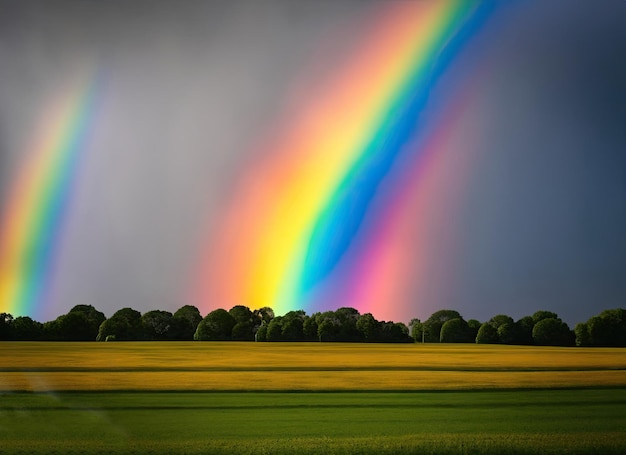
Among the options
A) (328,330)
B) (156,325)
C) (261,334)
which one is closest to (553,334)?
(328,330)

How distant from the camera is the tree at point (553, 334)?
150m

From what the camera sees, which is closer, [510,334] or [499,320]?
[510,334]

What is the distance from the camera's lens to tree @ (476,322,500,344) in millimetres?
154500

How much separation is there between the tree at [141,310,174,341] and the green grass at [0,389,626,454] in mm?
121833

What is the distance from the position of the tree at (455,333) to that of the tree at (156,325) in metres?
67.2

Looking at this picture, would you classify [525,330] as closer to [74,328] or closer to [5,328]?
[74,328]

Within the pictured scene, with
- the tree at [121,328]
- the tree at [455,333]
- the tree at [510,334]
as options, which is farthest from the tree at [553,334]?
the tree at [121,328]

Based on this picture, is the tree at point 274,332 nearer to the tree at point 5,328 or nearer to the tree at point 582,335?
the tree at point 5,328

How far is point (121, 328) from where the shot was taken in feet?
510

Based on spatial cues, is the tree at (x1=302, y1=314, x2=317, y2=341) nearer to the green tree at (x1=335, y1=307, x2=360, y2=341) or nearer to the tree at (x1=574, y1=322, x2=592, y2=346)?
the green tree at (x1=335, y1=307, x2=360, y2=341)

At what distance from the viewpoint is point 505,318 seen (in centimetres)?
17112

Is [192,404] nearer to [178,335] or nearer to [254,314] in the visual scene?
[178,335]

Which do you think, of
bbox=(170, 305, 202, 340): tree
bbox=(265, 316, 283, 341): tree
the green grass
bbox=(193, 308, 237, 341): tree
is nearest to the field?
the green grass

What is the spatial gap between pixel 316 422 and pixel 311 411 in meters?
3.79
